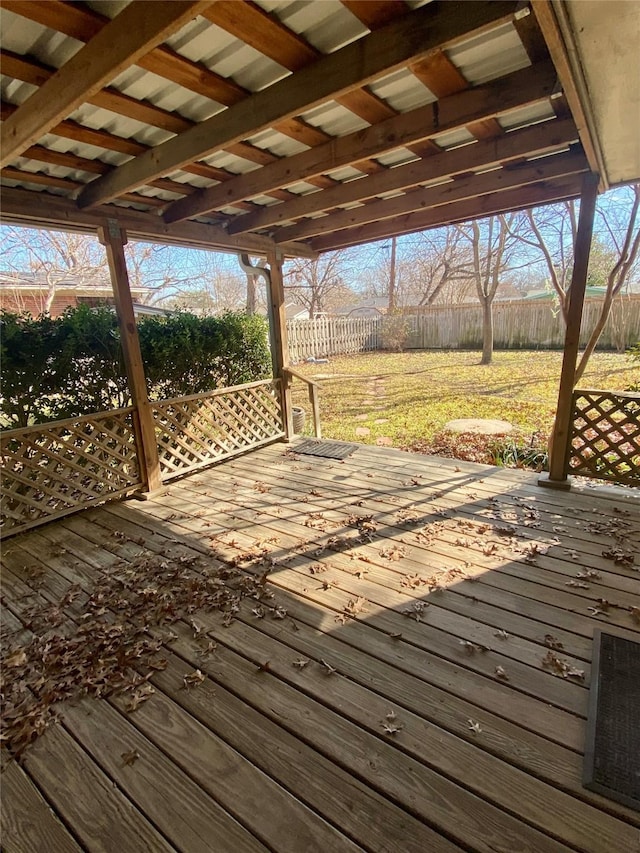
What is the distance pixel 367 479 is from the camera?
3.94 meters

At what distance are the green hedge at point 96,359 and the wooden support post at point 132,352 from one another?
0.89 ft

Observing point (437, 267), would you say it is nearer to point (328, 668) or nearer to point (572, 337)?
point (572, 337)

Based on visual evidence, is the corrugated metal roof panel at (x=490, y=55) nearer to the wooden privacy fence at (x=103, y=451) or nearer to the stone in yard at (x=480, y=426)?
the wooden privacy fence at (x=103, y=451)

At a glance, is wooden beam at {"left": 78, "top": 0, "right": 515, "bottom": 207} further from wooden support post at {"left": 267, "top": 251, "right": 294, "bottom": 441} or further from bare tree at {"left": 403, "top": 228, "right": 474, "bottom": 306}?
bare tree at {"left": 403, "top": 228, "right": 474, "bottom": 306}

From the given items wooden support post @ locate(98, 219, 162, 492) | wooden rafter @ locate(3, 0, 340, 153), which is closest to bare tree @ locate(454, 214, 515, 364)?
wooden rafter @ locate(3, 0, 340, 153)

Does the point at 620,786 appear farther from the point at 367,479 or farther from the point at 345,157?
the point at 345,157

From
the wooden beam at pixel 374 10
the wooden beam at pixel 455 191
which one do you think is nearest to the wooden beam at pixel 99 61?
the wooden beam at pixel 374 10

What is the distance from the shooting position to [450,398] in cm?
Result: 678

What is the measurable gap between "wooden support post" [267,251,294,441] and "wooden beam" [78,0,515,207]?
8.07 feet

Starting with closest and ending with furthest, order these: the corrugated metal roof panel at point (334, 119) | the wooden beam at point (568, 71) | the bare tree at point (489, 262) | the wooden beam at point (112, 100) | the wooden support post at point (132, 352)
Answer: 1. the wooden beam at point (568, 71)
2. the wooden beam at point (112, 100)
3. the corrugated metal roof panel at point (334, 119)
4. the wooden support post at point (132, 352)
5. the bare tree at point (489, 262)

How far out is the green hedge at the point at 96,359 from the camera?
3309 millimetres

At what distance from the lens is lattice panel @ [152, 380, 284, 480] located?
13.5ft

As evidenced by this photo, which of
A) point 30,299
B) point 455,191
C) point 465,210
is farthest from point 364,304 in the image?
point 455,191

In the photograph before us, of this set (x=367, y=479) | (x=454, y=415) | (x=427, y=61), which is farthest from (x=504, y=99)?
(x=454, y=415)
